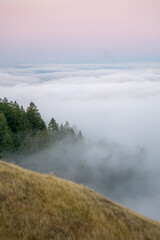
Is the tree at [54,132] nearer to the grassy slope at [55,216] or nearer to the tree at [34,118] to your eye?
the tree at [34,118]

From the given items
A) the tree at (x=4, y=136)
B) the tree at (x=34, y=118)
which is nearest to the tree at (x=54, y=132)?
the tree at (x=34, y=118)

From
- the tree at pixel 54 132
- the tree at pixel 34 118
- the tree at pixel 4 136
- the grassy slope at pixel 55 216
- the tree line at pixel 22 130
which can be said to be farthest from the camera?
the tree at pixel 54 132

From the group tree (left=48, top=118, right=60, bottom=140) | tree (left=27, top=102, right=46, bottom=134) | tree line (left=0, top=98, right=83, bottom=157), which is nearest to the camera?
tree line (left=0, top=98, right=83, bottom=157)

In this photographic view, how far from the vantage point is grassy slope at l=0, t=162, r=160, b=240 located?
6355 millimetres

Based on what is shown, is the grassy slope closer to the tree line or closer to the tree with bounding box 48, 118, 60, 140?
the tree line

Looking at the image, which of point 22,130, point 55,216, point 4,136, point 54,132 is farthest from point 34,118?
point 55,216

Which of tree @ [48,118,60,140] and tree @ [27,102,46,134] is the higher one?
tree @ [27,102,46,134]

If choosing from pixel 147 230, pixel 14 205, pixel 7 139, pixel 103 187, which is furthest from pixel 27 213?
pixel 103 187

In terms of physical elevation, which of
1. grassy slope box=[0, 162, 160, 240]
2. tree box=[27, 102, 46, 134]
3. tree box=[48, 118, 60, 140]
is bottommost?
grassy slope box=[0, 162, 160, 240]

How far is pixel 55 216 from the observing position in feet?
24.0

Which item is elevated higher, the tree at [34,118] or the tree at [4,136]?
the tree at [34,118]

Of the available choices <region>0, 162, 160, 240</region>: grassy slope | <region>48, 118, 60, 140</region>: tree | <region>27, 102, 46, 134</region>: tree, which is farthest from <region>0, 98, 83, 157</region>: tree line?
<region>0, 162, 160, 240</region>: grassy slope

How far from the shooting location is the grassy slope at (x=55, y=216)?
20.9 ft

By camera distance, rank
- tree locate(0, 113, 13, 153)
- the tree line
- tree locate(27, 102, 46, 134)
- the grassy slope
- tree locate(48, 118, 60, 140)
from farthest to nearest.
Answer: tree locate(48, 118, 60, 140)
tree locate(27, 102, 46, 134)
the tree line
tree locate(0, 113, 13, 153)
the grassy slope
